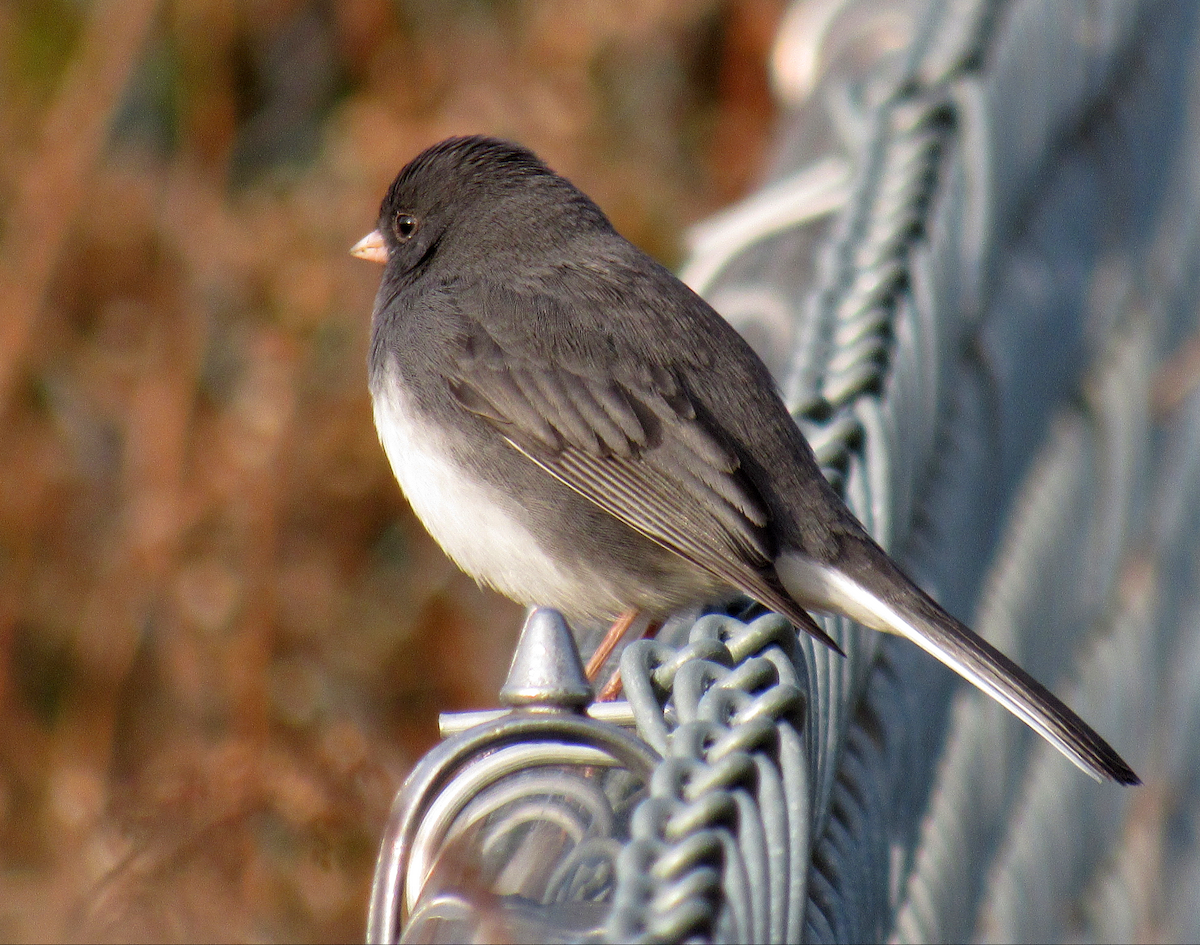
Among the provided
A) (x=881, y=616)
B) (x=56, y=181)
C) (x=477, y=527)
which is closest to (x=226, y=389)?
(x=56, y=181)

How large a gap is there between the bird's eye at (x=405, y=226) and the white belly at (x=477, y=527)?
542 millimetres

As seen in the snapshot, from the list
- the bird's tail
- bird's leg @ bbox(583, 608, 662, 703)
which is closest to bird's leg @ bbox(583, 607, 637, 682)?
bird's leg @ bbox(583, 608, 662, 703)

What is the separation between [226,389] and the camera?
3.49 meters

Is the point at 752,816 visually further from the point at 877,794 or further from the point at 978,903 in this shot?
the point at 978,903

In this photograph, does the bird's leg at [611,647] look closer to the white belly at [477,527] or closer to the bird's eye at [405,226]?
the white belly at [477,527]

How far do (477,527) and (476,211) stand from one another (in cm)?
62

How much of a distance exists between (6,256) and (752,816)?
2.93 metres

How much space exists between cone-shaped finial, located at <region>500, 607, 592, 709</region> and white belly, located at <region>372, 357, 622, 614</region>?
95cm

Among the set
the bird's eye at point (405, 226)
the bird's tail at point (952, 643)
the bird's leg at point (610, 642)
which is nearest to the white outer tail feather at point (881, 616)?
the bird's tail at point (952, 643)

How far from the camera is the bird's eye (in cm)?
236

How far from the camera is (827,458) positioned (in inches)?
58.2

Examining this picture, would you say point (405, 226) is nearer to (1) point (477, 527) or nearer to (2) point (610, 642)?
(1) point (477, 527)

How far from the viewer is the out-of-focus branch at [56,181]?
304cm

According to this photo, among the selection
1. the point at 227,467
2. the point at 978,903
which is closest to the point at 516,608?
the point at 227,467
